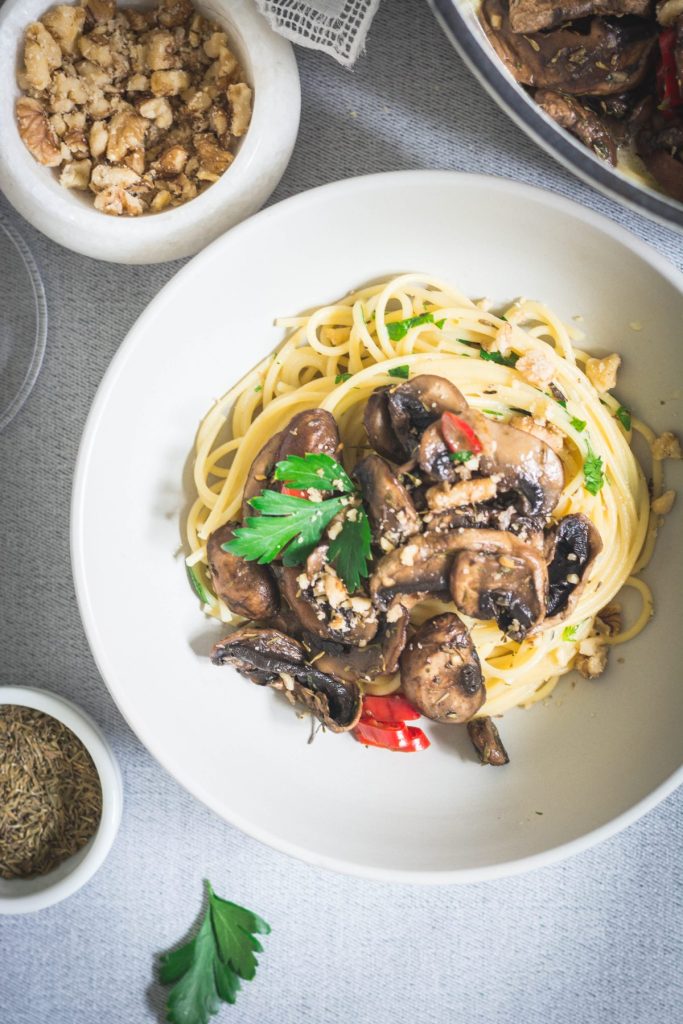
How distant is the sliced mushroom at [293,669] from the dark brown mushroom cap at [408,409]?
0.63m

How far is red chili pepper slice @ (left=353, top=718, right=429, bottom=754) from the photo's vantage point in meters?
2.60

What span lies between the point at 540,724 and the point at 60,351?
1.97m

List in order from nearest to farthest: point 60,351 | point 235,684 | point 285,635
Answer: point 285,635 → point 235,684 → point 60,351

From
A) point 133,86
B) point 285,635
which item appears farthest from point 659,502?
point 133,86

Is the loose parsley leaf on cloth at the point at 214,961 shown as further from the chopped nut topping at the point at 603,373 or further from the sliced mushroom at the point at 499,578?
the chopped nut topping at the point at 603,373

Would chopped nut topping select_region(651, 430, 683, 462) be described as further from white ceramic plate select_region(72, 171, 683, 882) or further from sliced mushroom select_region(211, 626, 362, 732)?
sliced mushroom select_region(211, 626, 362, 732)

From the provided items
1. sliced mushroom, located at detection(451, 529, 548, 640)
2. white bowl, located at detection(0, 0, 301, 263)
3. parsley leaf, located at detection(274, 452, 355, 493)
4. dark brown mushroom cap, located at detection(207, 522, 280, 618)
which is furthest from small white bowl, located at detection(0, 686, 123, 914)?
white bowl, located at detection(0, 0, 301, 263)

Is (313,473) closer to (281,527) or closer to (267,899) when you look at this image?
(281,527)

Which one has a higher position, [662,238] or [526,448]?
[662,238]

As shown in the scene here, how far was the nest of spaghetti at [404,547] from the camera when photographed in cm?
227

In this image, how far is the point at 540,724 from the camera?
8.92 ft

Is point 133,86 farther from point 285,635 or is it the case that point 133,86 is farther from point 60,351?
point 285,635

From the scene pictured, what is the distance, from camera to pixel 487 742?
8.46ft

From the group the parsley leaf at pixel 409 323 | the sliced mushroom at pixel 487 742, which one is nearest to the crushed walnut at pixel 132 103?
the parsley leaf at pixel 409 323
